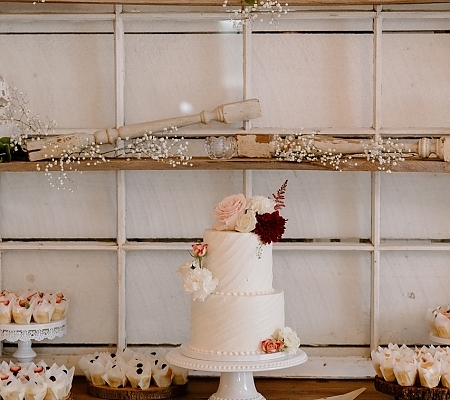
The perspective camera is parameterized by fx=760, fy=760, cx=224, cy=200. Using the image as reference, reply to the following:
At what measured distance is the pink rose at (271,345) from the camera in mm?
2473

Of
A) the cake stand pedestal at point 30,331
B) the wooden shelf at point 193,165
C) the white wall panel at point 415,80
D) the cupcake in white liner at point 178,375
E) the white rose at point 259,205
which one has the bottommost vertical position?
the cupcake in white liner at point 178,375

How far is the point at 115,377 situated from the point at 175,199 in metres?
0.75

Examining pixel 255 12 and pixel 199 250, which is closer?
pixel 199 250

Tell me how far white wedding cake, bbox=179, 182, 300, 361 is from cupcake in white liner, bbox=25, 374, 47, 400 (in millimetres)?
475

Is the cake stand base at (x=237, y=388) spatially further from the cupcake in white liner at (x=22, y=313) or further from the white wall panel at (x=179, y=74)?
the white wall panel at (x=179, y=74)

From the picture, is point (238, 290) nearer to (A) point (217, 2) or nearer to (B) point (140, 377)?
(B) point (140, 377)

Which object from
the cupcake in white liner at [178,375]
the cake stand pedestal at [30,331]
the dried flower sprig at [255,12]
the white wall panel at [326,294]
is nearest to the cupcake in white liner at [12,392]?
the cake stand pedestal at [30,331]

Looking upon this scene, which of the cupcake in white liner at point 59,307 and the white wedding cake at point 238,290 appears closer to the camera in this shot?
the white wedding cake at point 238,290

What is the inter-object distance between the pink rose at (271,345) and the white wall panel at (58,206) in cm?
90

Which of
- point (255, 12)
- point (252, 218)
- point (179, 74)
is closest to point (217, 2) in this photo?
point (255, 12)

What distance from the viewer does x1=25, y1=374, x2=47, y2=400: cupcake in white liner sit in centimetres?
248

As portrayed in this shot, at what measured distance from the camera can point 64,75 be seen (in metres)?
3.07

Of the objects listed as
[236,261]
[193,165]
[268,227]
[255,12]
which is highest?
[255,12]

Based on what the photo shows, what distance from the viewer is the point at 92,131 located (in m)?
3.05
